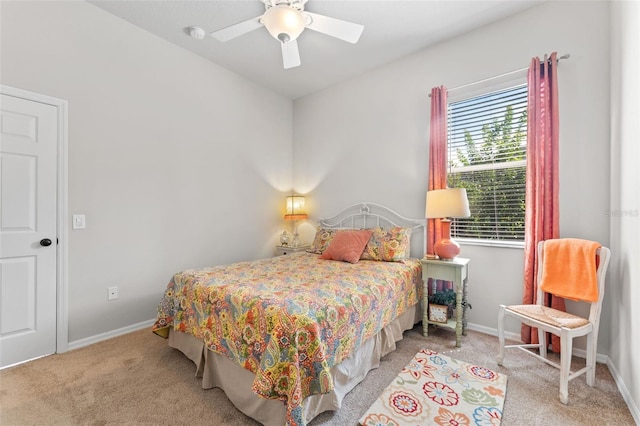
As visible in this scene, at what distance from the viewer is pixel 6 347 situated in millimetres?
Answer: 2109

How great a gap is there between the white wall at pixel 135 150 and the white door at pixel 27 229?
0.47 feet

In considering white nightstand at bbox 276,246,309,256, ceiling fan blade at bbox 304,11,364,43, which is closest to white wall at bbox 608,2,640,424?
ceiling fan blade at bbox 304,11,364,43

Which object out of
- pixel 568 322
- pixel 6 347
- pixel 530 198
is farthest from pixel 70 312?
pixel 530 198

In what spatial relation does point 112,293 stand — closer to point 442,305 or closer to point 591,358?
point 442,305

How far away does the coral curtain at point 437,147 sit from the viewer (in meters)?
2.95

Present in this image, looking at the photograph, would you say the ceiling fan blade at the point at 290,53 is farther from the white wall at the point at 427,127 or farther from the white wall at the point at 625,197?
the white wall at the point at 625,197

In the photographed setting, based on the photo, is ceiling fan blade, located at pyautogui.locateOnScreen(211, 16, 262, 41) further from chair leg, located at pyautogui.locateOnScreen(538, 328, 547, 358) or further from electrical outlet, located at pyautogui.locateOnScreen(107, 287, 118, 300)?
chair leg, located at pyautogui.locateOnScreen(538, 328, 547, 358)

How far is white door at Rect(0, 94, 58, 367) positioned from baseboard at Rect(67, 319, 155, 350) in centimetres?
14

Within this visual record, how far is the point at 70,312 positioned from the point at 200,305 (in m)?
1.43

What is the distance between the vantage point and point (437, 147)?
2.97m

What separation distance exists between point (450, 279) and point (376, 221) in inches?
48.8

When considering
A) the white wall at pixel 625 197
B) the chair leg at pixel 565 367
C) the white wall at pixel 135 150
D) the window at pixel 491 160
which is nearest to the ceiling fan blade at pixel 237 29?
the white wall at pixel 135 150

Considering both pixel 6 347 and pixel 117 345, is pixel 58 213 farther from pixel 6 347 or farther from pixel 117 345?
pixel 117 345

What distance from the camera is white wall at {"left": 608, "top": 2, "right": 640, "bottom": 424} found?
5.42 feet
